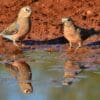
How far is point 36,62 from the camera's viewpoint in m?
12.3

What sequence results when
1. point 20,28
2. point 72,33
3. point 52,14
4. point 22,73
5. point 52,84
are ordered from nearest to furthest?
point 52,84, point 22,73, point 72,33, point 20,28, point 52,14

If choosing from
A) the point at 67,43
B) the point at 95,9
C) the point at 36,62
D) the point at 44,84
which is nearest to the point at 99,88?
the point at 44,84

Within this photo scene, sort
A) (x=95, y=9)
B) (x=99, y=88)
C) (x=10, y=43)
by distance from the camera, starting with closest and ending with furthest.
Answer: (x=99, y=88)
(x=10, y=43)
(x=95, y=9)

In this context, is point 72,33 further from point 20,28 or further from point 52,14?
point 52,14

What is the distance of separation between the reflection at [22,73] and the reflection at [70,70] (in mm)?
601

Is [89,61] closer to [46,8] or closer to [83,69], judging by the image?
[83,69]

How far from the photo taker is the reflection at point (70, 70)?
10.9 m

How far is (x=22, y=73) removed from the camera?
37.2 ft

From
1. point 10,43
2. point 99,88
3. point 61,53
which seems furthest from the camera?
point 10,43

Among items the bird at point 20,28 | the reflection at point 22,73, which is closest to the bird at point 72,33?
the bird at point 20,28

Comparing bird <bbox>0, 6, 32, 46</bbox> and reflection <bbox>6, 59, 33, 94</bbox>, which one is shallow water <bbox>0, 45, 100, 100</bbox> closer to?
reflection <bbox>6, 59, 33, 94</bbox>

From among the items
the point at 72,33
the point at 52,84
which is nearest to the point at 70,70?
the point at 52,84

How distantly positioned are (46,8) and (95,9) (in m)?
1.21

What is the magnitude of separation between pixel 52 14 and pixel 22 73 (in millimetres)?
4743
